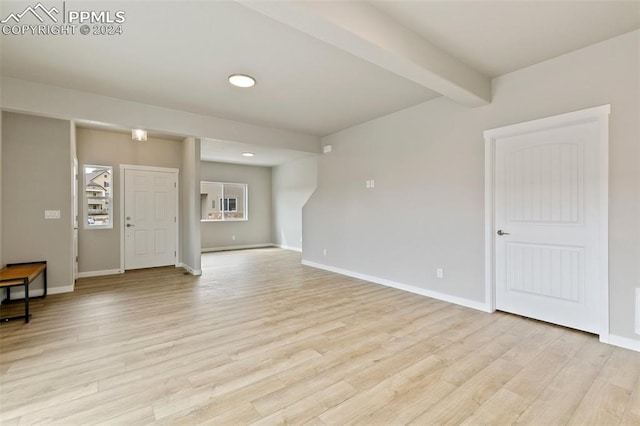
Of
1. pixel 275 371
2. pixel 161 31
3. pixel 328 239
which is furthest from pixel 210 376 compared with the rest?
pixel 328 239

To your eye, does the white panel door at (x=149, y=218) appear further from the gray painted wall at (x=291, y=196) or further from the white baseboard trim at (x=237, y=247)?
the gray painted wall at (x=291, y=196)

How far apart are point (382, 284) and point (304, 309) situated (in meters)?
1.64

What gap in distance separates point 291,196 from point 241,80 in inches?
224

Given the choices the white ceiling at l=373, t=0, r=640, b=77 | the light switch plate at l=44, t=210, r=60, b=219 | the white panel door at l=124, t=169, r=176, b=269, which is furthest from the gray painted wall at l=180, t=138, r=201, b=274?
the white ceiling at l=373, t=0, r=640, b=77

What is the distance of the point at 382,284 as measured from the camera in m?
4.66

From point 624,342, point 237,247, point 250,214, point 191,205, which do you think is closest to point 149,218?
point 191,205

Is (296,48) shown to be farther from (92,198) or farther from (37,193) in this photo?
(92,198)

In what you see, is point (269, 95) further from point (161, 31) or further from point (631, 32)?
point (631, 32)

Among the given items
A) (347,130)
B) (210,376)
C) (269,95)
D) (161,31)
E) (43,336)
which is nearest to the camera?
(210,376)

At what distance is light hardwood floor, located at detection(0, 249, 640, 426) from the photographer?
5.65ft

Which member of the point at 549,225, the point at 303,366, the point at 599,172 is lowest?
the point at 303,366

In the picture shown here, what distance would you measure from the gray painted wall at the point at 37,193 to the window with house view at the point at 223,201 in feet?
13.8

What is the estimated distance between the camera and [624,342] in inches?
98.3

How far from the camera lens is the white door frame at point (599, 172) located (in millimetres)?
2582
